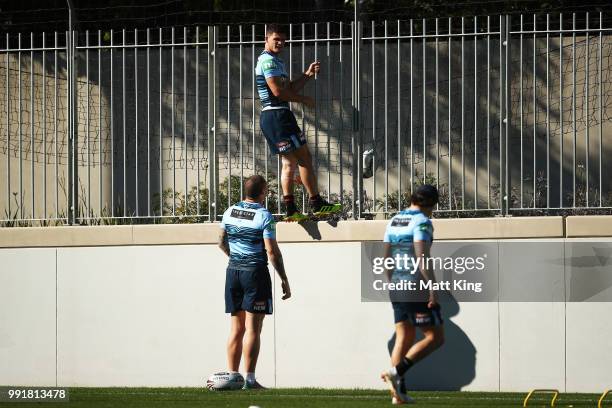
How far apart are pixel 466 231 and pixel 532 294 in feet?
2.75

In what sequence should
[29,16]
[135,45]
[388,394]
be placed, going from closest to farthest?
1. [388,394]
2. [135,45]
3. [29,16]

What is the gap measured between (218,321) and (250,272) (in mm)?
1215

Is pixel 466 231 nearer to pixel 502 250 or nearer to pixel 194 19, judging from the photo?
pixel 502 250

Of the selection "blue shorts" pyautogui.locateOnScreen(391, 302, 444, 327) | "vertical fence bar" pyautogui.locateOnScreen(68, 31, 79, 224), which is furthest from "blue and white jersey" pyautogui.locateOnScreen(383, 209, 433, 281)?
"vertical fence bar" pyautogui.locateOnScreen(68, 31, 79, 224)

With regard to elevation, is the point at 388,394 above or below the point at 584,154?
below

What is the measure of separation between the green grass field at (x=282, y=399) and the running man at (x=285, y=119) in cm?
192

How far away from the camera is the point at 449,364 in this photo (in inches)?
444

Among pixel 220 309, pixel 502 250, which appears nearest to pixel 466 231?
pixel 502 250

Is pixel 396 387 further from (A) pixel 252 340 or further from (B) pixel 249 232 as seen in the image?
(B) pixel 249 232

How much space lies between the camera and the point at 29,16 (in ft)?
54.4

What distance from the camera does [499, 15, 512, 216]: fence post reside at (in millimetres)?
11508

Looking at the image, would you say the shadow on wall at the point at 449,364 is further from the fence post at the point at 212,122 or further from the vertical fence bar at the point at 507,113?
the fence post at the point at 212,122

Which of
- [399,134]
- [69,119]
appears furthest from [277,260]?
[69,119]

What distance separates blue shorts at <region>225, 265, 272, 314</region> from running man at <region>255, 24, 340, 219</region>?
3.37 ft
